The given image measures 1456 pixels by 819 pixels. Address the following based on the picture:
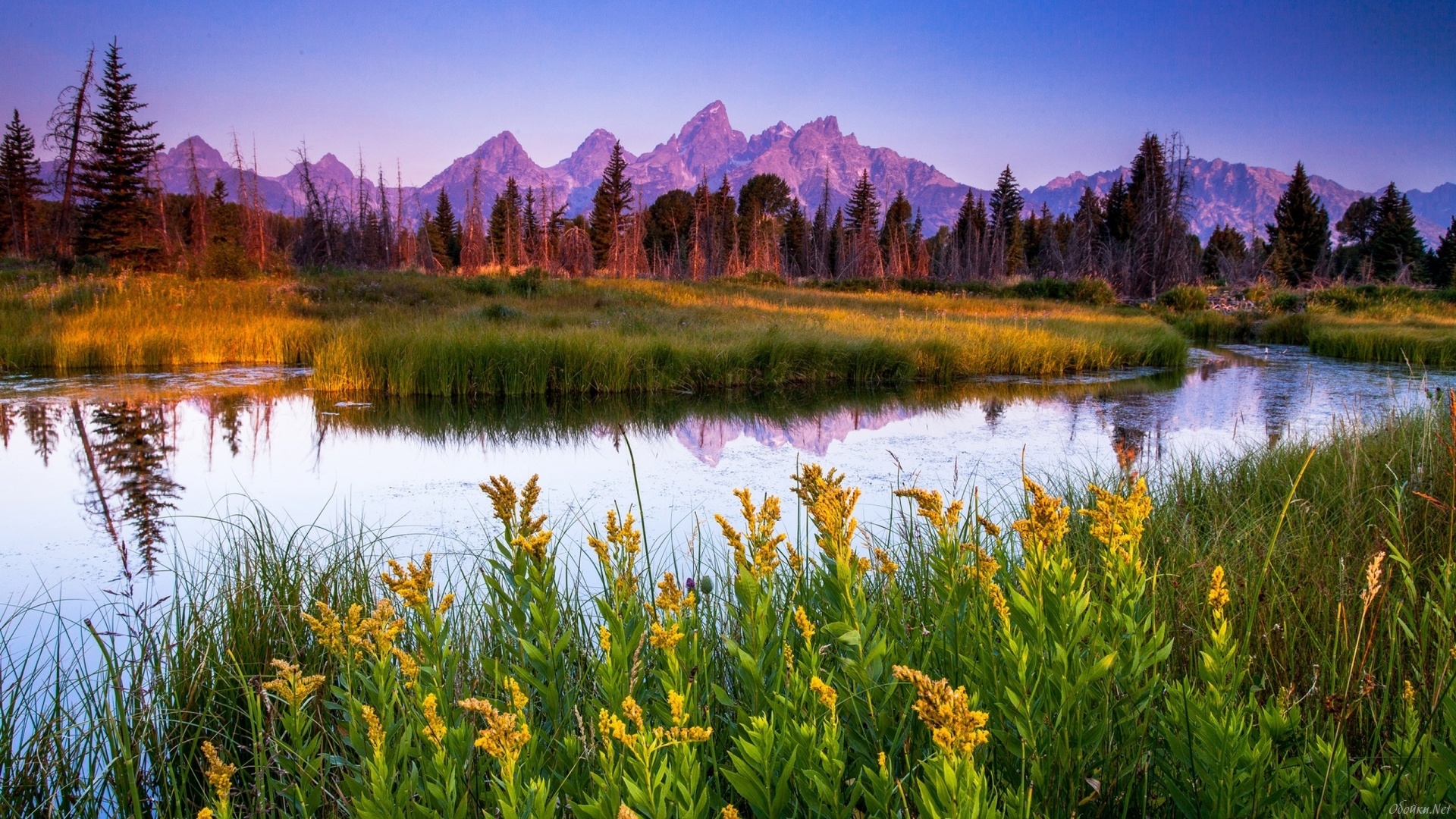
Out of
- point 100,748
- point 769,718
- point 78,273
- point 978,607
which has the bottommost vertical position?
point 100,748

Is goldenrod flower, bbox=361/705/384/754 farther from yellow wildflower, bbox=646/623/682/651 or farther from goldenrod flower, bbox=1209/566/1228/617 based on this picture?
goldenrod flower, bbox=1209/566/1228/617

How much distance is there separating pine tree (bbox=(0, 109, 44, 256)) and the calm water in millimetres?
34359

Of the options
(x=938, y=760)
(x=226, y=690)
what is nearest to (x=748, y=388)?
(x=226, y=690)

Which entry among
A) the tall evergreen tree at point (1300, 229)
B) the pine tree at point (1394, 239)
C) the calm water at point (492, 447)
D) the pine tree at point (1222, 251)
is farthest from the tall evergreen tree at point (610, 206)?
the pine tree at point (1394, 239)

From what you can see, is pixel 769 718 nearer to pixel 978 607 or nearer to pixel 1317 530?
pixel 978 607

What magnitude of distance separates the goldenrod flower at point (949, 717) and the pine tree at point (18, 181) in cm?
4435

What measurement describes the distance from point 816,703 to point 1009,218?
55.9 meters

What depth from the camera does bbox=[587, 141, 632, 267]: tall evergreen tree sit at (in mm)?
43000

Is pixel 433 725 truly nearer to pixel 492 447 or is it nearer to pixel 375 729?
pixel 375 729

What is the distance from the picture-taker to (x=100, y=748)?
207 cm

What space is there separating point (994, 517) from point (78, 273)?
86.0 ft

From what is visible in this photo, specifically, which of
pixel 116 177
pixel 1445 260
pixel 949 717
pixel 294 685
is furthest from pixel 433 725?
pixel 1445 260

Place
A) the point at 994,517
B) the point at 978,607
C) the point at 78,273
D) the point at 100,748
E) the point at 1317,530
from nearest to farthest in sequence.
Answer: the point at 978,607, the point at 100,748, the point at 1317,530, the point at 994,517, the point at 78,273

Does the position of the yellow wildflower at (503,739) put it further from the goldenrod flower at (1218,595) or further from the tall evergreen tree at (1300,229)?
the tall evergreen tree at (1300,229)
